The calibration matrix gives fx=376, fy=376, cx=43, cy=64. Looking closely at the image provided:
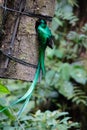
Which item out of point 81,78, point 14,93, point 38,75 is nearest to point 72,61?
point 81,78

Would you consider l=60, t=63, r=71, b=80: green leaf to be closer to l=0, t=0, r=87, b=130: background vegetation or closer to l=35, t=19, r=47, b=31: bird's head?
l=0, t=0, r=87, b=130: background vegetation

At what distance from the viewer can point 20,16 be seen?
1.37 meters

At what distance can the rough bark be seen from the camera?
138cm

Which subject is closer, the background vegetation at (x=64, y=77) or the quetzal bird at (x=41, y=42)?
the quetzal bird at (x=41, y=42)

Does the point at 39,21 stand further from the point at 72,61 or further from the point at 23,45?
the point at 72,61

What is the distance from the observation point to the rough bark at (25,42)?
1377 millimetres

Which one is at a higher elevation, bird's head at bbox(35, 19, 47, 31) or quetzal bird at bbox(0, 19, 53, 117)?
bird's head at bbox(35, 19, 47, 31)

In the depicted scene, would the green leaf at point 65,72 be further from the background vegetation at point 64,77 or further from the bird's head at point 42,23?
the bird's head at point 42,23

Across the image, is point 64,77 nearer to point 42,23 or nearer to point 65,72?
point 65,72

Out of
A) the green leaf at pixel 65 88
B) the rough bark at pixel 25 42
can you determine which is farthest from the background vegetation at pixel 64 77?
the rough bark at pixel 25 42

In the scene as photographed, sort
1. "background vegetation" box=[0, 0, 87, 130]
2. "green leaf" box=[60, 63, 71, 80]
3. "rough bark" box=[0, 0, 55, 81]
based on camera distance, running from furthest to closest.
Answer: "green leaf" box=[60, 63, 71, 80], "background vegetation" box=[0, 0, 87, 130], "rough bark" box=[0, 0, 55, 81]

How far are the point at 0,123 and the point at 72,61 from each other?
1.55 m

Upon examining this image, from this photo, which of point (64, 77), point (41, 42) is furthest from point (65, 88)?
point (41, 42)

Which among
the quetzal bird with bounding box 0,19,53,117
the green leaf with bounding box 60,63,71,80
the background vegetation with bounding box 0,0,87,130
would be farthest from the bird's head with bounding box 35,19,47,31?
the green leaf with bounding box 60,63,71,80
